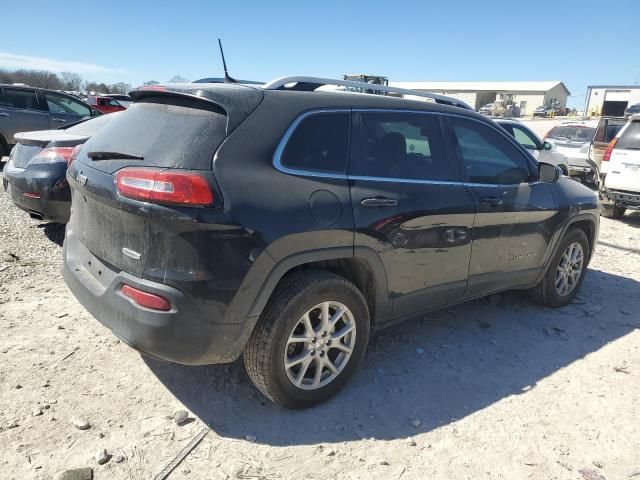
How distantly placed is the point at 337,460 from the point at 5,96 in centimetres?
1138

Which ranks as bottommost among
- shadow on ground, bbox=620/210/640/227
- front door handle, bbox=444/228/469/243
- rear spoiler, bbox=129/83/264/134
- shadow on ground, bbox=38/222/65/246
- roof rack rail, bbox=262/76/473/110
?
shadow on ground, bbox=620/210/640/227

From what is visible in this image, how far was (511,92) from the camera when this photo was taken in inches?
3194

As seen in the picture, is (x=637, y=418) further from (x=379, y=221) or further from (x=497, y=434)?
(x=379, y=221)

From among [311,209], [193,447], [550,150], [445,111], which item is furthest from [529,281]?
[550,150]

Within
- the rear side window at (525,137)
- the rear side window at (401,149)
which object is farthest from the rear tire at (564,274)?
the rear side window at (525,137)

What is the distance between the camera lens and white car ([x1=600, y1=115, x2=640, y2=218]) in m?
8.29

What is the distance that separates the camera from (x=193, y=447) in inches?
→ 101

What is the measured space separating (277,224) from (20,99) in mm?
10740

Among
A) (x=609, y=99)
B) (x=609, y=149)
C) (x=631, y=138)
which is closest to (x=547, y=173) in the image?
(x=631, y=138)

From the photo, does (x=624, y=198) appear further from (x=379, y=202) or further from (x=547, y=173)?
(x=379, y=202)

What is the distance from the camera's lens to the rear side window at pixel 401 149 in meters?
3.02

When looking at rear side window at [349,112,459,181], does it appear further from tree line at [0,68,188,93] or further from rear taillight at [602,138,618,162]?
tree line at [0,68,188,93]

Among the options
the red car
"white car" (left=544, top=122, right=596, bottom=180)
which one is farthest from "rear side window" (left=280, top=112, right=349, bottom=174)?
the red car

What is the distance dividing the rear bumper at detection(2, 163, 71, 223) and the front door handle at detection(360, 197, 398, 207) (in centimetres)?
351
